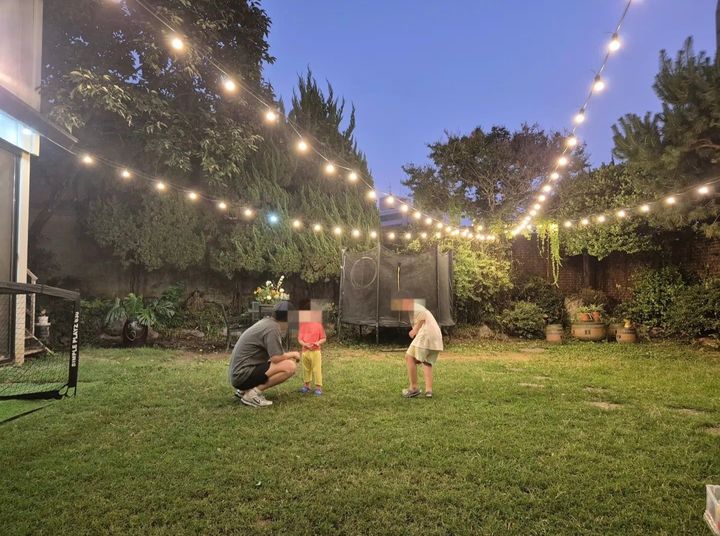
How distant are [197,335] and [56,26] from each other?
7.67m

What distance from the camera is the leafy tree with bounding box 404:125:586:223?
1399cm

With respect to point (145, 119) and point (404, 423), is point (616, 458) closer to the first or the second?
point (404, 423)

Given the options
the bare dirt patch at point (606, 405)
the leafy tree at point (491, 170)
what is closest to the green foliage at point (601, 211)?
the leafy tree at point (491, 170)

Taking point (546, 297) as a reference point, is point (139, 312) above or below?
below

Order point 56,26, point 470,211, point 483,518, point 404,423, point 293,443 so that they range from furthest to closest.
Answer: point 470,211
point 56,26
point 404,423
point 293,443
point 483,518

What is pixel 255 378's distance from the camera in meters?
5.17

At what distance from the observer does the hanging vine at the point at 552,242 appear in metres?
12.2

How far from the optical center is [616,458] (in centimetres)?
356

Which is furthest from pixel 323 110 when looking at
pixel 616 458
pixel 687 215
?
pixel 616 458

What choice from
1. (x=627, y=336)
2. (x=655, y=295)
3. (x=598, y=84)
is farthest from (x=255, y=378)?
(x=655, y=295)

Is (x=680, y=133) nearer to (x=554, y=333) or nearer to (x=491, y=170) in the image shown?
(x=554, y=333)

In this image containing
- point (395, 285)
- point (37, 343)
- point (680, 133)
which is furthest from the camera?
point (395, 285)

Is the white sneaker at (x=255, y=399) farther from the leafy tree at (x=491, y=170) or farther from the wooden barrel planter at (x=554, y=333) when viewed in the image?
the leafy tree at (x=491, y=170)

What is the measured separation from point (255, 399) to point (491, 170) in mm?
11590
